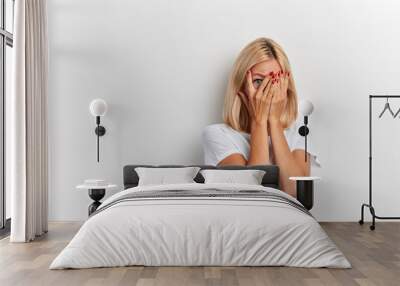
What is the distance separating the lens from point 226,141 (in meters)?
7.01

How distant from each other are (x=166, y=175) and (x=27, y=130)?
156 centimetres

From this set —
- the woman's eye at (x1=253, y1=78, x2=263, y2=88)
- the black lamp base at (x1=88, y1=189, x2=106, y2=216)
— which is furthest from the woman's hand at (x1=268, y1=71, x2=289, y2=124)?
the black lamp base at (x1=88, y1=189, x2=106, y2=216)

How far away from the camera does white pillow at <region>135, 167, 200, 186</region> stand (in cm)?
641

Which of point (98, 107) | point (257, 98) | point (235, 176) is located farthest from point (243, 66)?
point (98, 107)

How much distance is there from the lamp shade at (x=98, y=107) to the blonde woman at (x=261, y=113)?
1220mm

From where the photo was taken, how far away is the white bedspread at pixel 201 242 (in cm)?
440

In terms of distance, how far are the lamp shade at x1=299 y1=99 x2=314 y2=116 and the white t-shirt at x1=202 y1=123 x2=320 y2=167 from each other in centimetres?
24

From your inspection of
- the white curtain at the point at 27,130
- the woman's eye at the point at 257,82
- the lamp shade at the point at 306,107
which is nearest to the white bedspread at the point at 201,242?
the white curtain at the point at 27,130

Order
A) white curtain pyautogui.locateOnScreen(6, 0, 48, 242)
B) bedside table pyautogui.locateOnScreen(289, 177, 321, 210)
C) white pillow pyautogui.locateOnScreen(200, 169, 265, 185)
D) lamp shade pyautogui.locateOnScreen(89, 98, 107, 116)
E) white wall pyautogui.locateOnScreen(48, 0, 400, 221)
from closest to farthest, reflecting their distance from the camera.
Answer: white curtain pyautogui.locateOnScreen(6, 0, 48, 242), white pillow pyautogui.locateOnScreen(200, 169, 265, 185), bedside table pyautogui.locateOnScreen(289, 177, 321, 210), lamp shade pyautogui.locateOnScreen(89, 98, 107, 116), white wall pyautogui.locateOnScreen(48, 0, 400, 221)

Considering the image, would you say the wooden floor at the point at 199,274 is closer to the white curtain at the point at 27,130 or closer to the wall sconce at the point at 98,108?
the white curtain at the point at 27,130

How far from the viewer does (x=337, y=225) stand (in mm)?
6867

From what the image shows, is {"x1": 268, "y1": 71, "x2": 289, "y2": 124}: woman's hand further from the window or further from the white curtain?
the window

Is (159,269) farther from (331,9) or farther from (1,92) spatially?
(331,9)

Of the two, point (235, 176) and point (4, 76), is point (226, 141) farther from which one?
→ point (4, 76)
